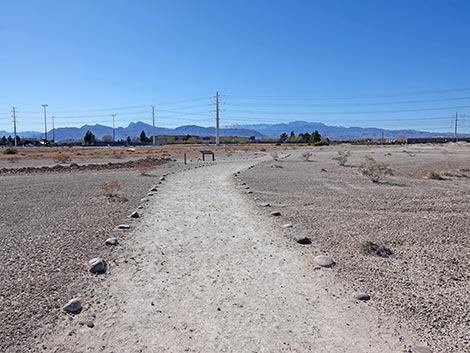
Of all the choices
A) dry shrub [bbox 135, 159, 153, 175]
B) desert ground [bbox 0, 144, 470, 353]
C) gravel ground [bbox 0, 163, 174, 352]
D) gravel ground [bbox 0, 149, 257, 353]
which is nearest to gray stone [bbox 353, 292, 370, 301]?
desert ground [bbox 0, 144, 470, 353]

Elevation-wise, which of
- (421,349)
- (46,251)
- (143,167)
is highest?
(143,167)

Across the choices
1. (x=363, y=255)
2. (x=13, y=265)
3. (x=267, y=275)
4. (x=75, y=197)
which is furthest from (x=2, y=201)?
(x=363, y=255)

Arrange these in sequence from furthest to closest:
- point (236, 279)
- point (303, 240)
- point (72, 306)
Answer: point (303, 240)
point (236, 279)
point (72, 306)

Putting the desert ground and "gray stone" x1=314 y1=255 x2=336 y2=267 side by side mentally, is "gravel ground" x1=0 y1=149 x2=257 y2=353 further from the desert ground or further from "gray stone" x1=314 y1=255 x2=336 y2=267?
"gray stone" x1=314 y1=255 x2=336 y2=267

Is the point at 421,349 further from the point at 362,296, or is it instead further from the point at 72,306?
the point at 72,306

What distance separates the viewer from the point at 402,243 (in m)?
7.76

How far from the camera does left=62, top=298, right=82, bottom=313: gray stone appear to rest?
4.70m

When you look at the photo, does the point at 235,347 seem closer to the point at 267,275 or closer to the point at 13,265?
the point at 267,275

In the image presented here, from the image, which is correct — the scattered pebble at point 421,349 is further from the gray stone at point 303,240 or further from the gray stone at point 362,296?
the gray stone at point 303,240

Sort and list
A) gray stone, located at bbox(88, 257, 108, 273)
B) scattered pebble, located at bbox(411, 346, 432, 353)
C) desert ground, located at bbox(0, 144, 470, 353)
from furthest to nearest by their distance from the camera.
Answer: gray stone, located at bbox(88, 257, 108, 273), desert ground, located at bbox(0, 144, 470, 353), scattered pebble, located at bbox(411, 346, 432, 353)

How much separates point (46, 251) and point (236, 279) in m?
3.77

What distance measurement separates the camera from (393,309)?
4785 mm

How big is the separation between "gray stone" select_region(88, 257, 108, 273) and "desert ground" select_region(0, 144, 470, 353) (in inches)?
4.1

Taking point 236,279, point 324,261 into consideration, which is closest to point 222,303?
point 236,279
